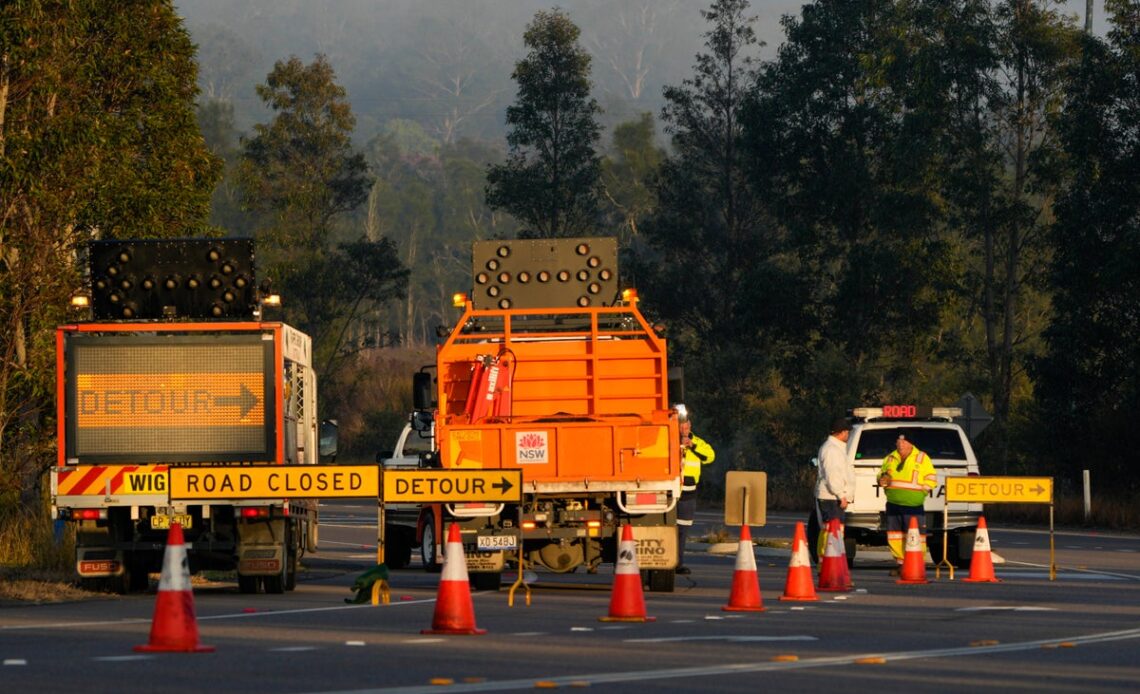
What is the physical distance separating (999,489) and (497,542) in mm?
6567

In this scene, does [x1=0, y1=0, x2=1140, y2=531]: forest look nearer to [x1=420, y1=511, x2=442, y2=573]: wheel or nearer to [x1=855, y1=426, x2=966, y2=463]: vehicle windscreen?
[x1=420, y1=511, x2=442, y2=573]: wheel

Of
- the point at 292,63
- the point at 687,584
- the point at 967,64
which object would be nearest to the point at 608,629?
the point at 687,584

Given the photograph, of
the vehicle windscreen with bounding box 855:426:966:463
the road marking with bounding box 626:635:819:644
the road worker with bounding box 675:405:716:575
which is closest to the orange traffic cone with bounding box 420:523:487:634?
the road marking with bounding box 626:635:819:644

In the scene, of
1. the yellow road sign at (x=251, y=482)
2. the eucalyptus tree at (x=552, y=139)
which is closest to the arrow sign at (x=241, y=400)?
the yellow road sign at (x=251, y=482)

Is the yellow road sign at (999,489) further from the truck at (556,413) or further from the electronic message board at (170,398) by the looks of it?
the electronic message board at (170,398)

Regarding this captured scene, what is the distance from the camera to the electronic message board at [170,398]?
23.3 metres

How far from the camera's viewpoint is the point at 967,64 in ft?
201

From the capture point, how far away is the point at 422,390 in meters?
23.9

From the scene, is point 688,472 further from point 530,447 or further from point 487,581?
point 530,447

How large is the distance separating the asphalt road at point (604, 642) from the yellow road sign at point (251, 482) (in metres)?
1.02

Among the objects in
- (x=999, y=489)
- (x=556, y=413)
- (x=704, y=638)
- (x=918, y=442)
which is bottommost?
(x=704, y=638)

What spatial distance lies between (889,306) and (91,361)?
44879 mm

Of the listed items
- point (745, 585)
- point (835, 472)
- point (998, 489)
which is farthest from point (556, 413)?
point (998, 489)

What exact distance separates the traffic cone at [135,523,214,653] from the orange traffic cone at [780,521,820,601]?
7.80 metres
